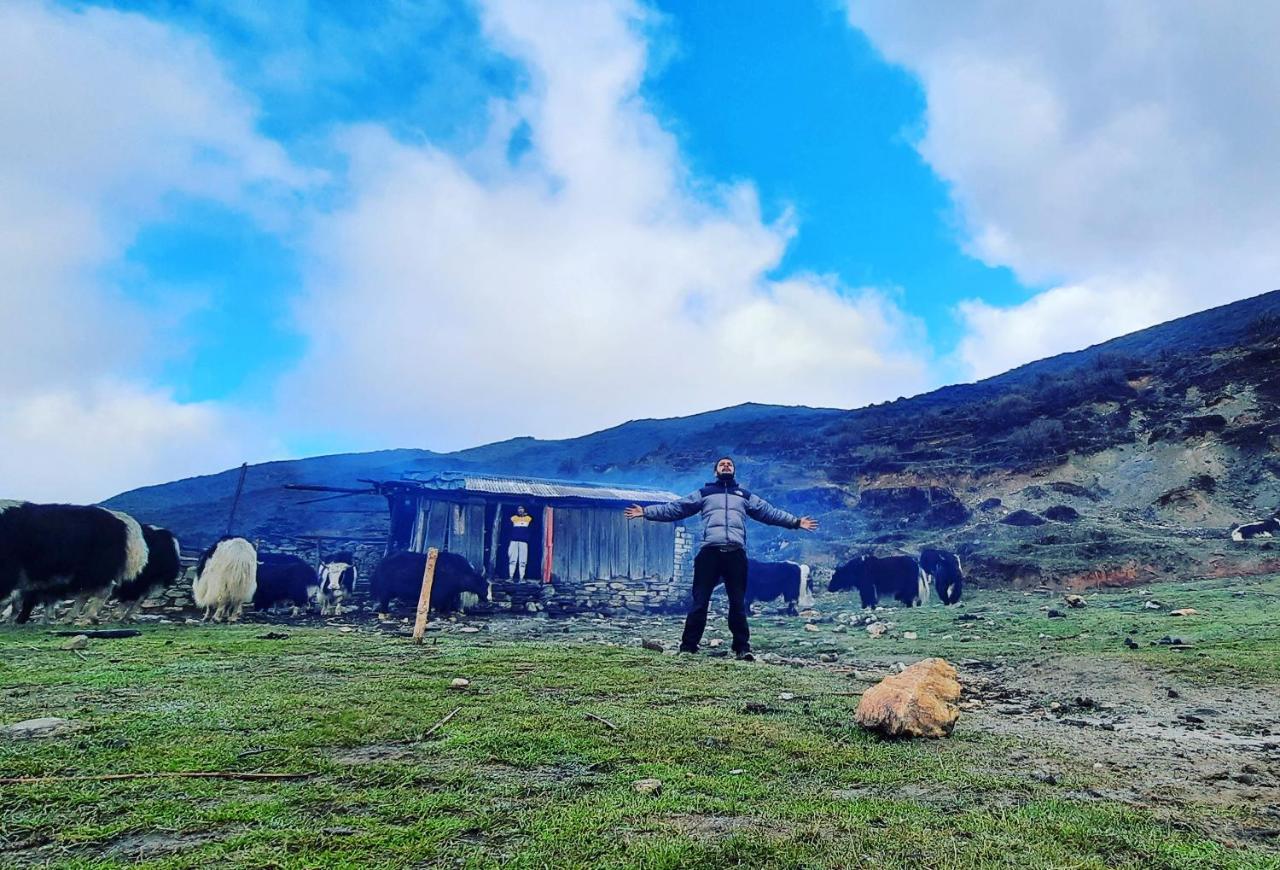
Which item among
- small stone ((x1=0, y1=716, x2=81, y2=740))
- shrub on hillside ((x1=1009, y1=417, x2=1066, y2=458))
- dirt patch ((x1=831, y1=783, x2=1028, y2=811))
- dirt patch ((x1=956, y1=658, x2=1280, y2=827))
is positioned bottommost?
dirt patch ((x1=956, y1=658, x2=1280, y2=827))

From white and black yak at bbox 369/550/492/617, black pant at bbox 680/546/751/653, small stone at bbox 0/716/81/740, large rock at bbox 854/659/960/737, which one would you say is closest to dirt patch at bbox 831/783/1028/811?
large rock at bbox 854/659/960/737

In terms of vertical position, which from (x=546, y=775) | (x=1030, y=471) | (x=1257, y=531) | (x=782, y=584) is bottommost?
(x=546, y=775)

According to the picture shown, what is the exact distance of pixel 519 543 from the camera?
65.6 ft

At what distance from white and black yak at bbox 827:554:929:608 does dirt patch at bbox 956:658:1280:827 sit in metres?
11.1

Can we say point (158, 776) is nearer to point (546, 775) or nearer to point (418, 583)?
point (546, 775)

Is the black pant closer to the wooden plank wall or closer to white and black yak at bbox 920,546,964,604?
the wooden plank wall

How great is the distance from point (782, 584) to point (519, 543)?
25.5ft

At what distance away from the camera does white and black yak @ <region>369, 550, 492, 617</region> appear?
50.5ft

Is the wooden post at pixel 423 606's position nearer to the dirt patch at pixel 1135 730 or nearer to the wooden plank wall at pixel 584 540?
the dirt patch at pixel 1135 730

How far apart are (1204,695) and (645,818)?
15.3ft

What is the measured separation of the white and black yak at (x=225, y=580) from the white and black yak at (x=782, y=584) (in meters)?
11.1

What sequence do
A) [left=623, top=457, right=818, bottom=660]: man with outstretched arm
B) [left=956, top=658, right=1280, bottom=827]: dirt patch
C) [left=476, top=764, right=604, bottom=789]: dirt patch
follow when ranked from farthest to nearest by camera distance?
1. [left=623, top=457, right=818, bottom=660]: man with outstretched arm
2. [left=956, top=658, right=1280, bottom=827]: dirt patch
3. [left=476, top=764, right=604, bottom=789]: dirt patch

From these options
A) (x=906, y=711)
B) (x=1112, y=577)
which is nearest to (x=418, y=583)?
(x=906, y=711)

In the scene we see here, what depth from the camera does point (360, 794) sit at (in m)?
2.36
